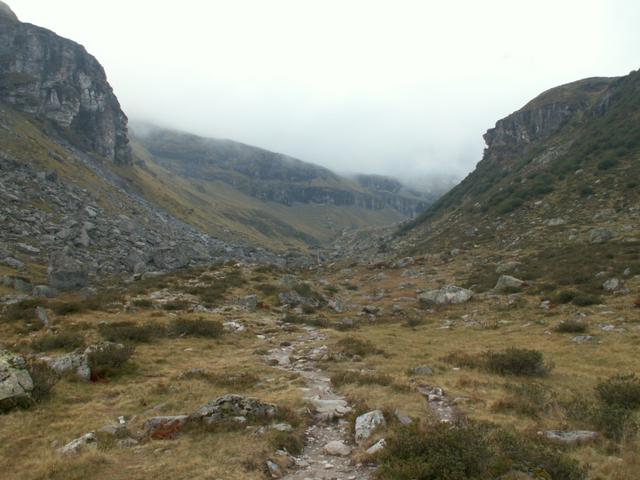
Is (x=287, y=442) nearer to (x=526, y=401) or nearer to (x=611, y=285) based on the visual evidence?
(x=526, y=401)

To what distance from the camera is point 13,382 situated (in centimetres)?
1353

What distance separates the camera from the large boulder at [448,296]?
35.0 metres

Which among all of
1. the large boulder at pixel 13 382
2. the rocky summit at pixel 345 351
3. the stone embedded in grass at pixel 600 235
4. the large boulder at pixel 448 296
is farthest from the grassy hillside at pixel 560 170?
the large boulder at pixel 13 382

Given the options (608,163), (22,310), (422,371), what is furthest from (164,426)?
(608,163)

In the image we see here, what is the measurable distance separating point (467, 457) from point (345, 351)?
12.7 meters

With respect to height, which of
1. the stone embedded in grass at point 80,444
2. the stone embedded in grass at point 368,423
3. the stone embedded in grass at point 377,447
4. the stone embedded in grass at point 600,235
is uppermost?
the stone embedded in grass at point 600,235

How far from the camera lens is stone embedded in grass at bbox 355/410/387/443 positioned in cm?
1127

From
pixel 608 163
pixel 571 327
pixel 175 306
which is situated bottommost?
pixel 175 306

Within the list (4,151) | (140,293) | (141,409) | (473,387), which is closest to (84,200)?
(4,151)

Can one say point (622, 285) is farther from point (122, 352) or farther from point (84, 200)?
point (84, 200)

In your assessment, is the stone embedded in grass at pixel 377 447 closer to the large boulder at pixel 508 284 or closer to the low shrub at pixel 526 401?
the low shrub at pixel 526 401

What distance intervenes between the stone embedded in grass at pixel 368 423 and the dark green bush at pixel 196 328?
1439cm

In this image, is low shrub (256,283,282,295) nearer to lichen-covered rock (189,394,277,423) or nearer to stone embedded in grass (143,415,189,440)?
lichen-covered rock (189,394,277,423)

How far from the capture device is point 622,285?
92.7 ft
